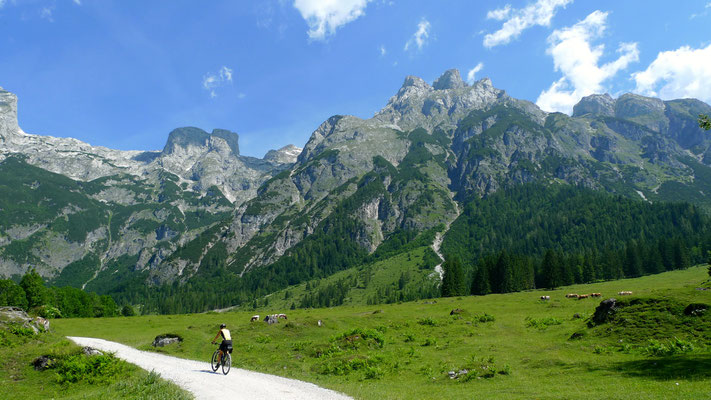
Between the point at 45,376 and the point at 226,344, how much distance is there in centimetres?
1103

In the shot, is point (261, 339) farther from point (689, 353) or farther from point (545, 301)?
point (545, 301)

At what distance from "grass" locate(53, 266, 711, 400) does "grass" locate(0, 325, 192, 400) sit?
9.99m

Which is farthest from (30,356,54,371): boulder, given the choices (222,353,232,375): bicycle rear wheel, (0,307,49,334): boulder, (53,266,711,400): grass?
(0,307,49,334): boulder

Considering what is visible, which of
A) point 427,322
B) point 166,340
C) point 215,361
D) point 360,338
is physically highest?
point 215,361

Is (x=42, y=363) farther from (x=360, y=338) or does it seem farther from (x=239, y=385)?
(x=360, y=338)

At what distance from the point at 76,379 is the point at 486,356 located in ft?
103

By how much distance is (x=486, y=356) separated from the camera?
105ft

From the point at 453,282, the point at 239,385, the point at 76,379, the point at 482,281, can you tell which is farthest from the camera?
the point at 453,282

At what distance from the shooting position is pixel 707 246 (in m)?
151

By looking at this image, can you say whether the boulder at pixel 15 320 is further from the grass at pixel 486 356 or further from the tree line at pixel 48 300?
the tree line at pixel 48 300

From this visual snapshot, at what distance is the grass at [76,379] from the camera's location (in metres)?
18.4

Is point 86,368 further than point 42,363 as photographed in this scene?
No

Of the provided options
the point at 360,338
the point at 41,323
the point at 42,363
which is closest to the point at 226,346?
the point at 42,363

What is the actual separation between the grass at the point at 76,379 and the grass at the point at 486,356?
9.99 meters
